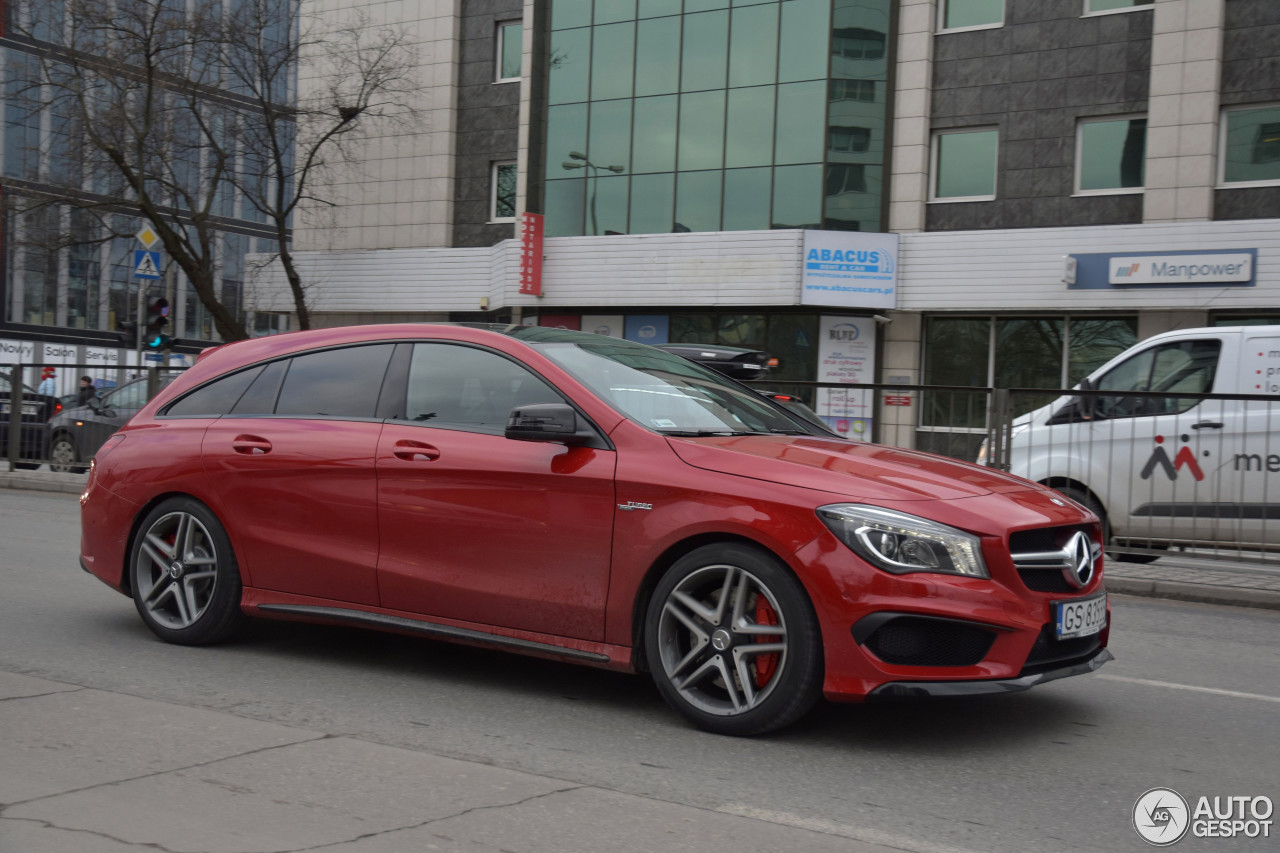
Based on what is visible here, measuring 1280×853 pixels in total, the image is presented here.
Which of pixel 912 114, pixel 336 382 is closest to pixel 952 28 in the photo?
pixel 912 114

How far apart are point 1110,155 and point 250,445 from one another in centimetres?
1972

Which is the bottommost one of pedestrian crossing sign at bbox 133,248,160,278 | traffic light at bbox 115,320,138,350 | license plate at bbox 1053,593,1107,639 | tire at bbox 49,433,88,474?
tire at bbox 49,433,88,474

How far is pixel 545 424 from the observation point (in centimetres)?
493

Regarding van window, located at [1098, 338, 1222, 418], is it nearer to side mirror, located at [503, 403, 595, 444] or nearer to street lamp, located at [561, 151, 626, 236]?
side mirror, located at [503, 403, 595, 444]

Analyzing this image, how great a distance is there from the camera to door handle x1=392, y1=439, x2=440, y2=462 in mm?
5402

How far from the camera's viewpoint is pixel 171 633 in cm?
624

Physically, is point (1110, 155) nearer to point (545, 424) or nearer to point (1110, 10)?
point (1110, 10)

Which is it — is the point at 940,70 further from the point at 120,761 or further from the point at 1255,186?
the point at 120,761

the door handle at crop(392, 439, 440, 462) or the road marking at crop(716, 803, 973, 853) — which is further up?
the door handle at crop(392, 439, 440, 462)

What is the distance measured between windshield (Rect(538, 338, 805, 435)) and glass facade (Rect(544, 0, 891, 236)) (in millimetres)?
19139

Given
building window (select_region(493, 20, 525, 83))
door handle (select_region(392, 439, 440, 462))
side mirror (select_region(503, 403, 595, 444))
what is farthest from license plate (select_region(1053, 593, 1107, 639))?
building window (select_region(493, 20, 525, 83))

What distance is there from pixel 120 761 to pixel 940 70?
22282 millimetres

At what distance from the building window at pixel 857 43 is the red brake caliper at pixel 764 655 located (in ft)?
70.1

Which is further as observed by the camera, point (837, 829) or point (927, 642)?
point (927, 642)
